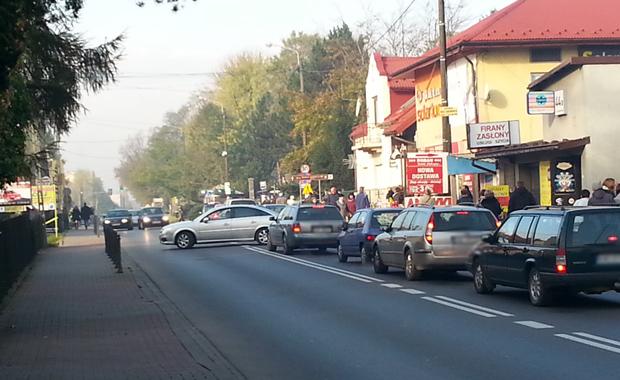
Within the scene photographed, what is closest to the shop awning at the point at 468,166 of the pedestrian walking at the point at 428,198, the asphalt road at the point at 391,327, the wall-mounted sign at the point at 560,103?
the pedestrian walking at the point at 428,198

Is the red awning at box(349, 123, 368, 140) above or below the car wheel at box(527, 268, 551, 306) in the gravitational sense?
above

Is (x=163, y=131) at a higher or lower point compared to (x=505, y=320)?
higher

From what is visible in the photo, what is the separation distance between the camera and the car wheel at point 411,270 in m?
20.9

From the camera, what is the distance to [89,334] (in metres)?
14.3

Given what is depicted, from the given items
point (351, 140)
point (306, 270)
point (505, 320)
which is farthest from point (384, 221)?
point (351, 140)

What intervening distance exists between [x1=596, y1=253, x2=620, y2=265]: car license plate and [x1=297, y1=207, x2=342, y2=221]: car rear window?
16.7 metres

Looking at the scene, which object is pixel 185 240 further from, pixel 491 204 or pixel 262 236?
pixel 491 204

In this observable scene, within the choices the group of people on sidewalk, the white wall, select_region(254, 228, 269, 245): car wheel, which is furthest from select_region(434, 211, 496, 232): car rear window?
the group of people on sidewalk

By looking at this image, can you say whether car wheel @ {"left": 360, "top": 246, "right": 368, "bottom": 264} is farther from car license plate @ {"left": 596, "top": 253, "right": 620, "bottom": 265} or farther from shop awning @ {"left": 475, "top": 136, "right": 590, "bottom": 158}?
car license plate @ {"left": 596, "top": 253, "right": 620, "bottom": 265}

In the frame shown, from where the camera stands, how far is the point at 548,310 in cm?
1537

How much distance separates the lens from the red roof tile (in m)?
40.3

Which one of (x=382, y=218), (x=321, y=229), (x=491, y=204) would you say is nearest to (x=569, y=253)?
(x=382, y=218)

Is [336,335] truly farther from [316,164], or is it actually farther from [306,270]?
[316,164]

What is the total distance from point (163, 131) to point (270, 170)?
4789cm
